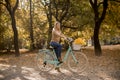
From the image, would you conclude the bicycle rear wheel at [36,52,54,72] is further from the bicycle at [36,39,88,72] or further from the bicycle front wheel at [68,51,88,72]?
the bicycle front wheel at [68,51,88,72]

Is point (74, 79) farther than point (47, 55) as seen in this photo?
No

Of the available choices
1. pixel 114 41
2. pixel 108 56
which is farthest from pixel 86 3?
pixel 114 41

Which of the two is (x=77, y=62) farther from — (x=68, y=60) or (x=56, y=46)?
(x=56, y=46)

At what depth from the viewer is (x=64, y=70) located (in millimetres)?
11469

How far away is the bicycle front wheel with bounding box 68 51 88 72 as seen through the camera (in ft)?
34.6

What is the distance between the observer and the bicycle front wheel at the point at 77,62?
10.5 meters

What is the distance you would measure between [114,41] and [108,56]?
66.2 feet

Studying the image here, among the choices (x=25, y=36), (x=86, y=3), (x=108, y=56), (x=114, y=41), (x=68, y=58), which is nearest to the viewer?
(x=68, y=58)

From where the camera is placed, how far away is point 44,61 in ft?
36.6

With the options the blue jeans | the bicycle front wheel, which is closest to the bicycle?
the bicycle front wheel

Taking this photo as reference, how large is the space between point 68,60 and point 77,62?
0.51 metres

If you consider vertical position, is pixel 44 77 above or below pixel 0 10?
below

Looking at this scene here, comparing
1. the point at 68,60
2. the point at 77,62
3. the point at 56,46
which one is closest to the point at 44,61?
the point at 68,60

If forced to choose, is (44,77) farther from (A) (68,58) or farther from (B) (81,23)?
(B) (81,23)
